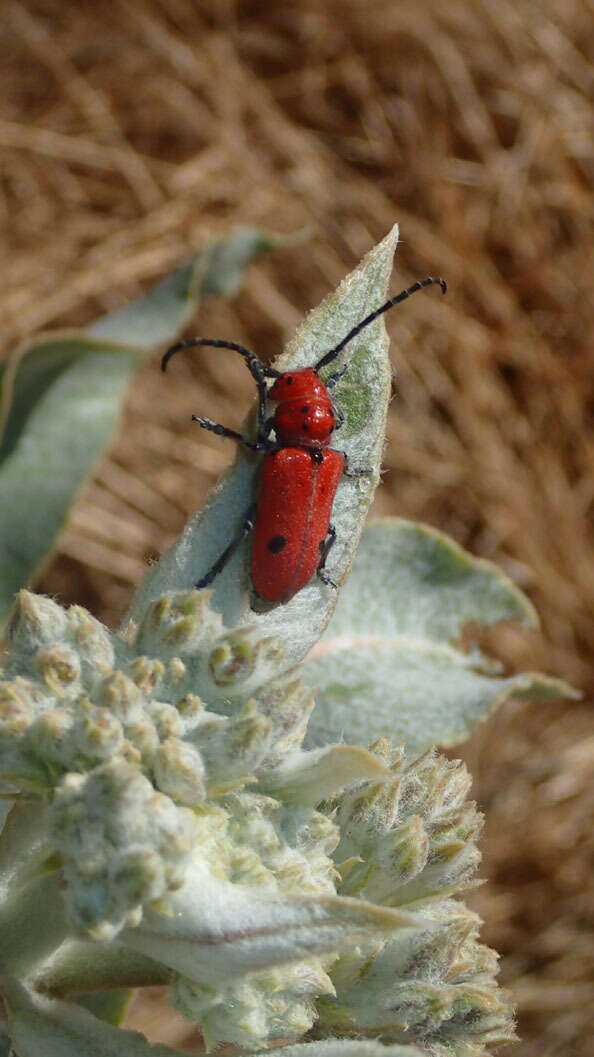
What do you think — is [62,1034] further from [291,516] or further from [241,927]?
[291,516]

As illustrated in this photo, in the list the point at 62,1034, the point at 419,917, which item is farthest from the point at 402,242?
the point at 62,1034

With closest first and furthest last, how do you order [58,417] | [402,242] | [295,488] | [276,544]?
[276,544]
[295,488]
[58,417]
[402,242]

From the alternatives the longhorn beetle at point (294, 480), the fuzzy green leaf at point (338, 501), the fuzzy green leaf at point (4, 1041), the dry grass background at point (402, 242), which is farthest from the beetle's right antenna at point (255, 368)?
the dry grass background at point (402, 242)

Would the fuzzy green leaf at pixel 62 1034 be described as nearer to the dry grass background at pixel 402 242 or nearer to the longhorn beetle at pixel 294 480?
the longhorn beetle at pixel 294 480

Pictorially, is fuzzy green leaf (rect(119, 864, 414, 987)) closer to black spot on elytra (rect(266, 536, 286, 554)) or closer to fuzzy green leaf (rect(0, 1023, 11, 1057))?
fuzzy green leaf (rect(0, 1023, 11, 1057))

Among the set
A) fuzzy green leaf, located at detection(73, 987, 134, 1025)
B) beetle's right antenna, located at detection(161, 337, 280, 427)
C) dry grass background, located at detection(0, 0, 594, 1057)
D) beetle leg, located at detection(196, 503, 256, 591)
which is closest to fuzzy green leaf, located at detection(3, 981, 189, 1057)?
fuzzy green leaf, located at detection(73, 987, 134, 1025)

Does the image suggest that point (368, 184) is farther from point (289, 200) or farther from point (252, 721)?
point (252, 721)
